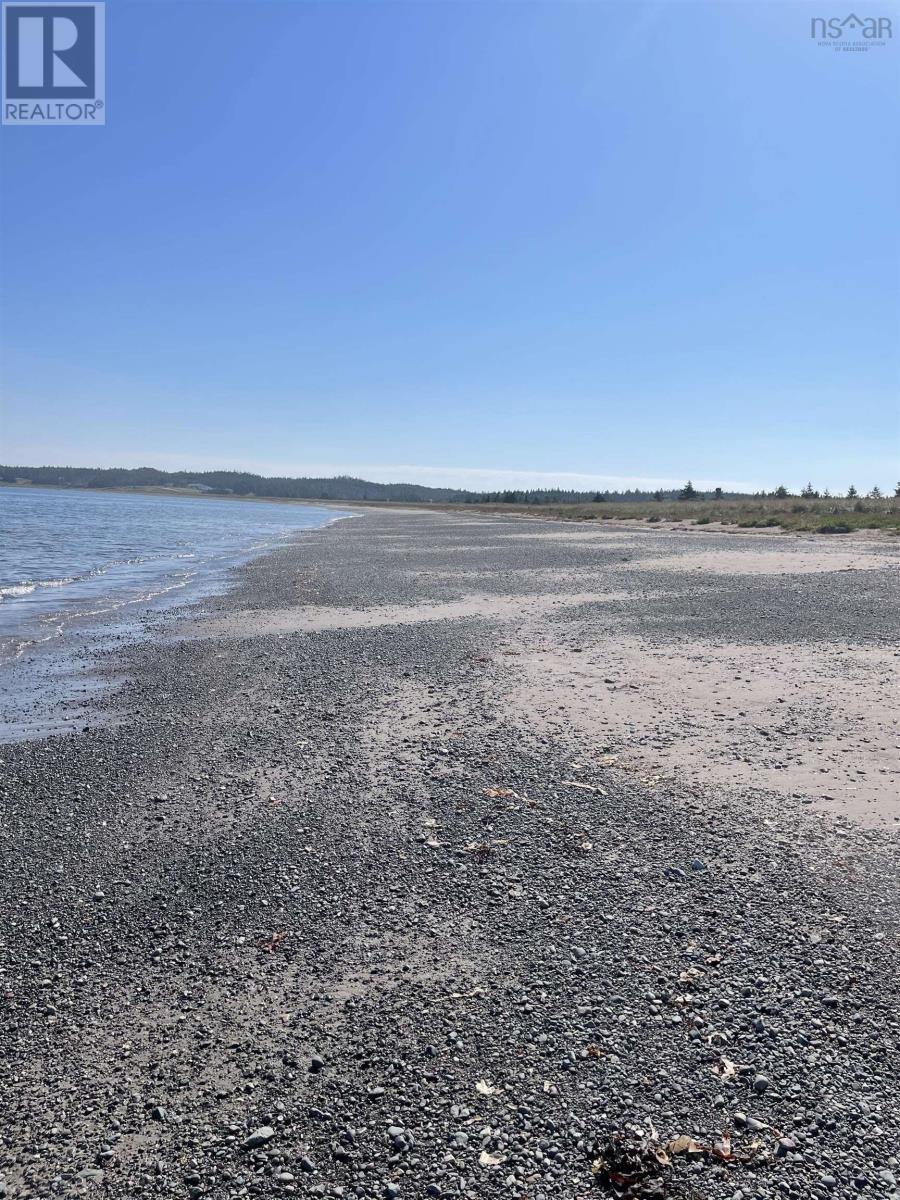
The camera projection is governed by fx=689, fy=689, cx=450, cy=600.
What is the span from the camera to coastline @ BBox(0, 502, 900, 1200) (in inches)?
110

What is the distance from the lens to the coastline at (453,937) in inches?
110

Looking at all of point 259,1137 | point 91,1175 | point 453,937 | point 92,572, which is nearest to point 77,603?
point 92,572

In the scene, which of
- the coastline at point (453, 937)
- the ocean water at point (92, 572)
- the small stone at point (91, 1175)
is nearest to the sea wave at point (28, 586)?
the ocean water at point (92, 572)

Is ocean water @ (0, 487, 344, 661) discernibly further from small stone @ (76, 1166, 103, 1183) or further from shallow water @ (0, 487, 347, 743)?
small stone @ (76, 1166, 103, 1183)

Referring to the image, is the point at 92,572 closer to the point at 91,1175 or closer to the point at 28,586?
the point at 28,586

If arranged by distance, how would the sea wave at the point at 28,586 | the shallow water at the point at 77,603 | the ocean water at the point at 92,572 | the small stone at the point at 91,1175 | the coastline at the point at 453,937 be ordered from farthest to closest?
the sea wave at the point at 28,586
the ocean water at the point at 92,572
the shallow water at the point at 77,603
the coastline at the point at 453,937
the small stone at the point at 91,1175

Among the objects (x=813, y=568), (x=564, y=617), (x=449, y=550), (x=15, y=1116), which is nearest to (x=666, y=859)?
(x=15, y=1116)

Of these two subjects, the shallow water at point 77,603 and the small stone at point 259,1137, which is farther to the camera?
the shallow water at point 77,603

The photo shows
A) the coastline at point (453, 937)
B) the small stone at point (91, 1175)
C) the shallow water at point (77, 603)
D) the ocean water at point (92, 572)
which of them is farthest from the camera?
the ocean water at point (92, 572)

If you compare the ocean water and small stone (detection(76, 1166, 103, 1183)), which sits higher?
the ocean water

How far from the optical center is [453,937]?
410 centimetres

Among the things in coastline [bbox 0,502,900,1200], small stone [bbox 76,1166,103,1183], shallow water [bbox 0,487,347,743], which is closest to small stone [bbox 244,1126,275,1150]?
coastline [bbox 0,502,900,1200]

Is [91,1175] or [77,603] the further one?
[77,603]

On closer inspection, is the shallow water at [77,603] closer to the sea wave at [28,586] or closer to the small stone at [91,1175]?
the sea wave at [28,586]
